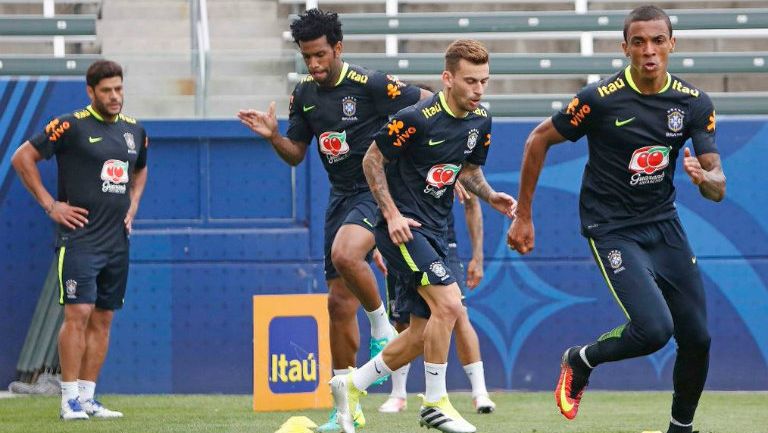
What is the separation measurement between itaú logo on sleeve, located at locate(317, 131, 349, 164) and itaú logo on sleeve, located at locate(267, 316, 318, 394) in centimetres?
151

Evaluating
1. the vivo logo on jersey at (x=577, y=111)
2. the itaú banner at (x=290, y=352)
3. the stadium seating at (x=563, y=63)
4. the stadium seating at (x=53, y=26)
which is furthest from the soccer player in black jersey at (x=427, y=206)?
the stadium seating at (x=53, y=26)

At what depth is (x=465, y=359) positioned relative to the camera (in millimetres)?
8578

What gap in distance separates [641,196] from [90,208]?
13.3 feet

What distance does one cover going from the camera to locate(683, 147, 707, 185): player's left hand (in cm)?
547

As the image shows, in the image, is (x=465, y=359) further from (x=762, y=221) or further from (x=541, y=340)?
(x=762, y=221)

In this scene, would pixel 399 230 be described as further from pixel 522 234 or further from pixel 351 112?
pixel 351 112

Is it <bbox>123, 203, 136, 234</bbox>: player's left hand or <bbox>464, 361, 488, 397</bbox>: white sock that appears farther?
<bbox>123, 203, 136, 234</bbox>: player's left hand

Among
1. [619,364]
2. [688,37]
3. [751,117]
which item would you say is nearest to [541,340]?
[619,364]

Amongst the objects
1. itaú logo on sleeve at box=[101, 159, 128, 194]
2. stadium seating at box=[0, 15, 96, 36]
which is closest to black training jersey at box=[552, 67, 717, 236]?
itaú logo on sleeve at box=[101, 159, 128, 194]

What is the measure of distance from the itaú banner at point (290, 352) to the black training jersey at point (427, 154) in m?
2.20

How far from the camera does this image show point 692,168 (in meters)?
5.53

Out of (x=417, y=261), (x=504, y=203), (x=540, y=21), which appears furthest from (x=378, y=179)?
(x=540, y=21)

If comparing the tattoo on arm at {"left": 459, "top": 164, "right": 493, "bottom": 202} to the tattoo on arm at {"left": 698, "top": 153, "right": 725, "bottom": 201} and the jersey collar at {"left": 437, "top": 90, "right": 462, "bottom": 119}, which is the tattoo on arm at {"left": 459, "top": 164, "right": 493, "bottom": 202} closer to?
the jersey collar at {"left": 437, "top": 90, "right": 462, "bottom": 119}

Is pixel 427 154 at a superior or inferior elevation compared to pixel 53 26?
inferior
